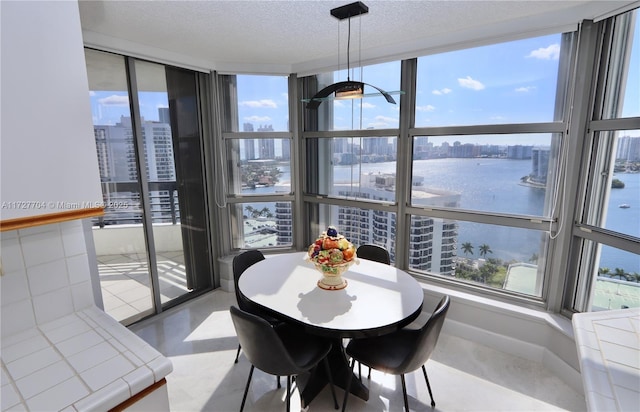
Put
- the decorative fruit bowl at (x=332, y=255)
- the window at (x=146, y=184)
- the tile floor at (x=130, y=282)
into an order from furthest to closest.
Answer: the tile floor at (x=130, y=282), the window at (x=146, y=184), the decorative fruit bowl at (x=332, y=255)

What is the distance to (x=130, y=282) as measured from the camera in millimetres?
3168

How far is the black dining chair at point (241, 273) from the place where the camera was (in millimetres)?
2127

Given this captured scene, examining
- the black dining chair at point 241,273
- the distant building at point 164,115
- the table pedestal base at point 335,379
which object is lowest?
the table pedestal base at point 335,379

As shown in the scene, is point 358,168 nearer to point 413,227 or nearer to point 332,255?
point 413,227

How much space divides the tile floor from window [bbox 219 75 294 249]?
84 cm

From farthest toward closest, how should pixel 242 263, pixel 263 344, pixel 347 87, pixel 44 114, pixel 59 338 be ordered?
pixel 242 263 < pixel 347 87 < pixel 263 344 < pixel 59 338 < pixel 44 114

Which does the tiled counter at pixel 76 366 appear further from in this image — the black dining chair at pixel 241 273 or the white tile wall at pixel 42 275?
the black dining chair at pixel 241 273

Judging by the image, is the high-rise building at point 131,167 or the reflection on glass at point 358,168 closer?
the high-rise building at point 131,167

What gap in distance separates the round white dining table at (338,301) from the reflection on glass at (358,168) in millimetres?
1047

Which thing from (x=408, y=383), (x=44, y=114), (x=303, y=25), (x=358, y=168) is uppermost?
(x=303, y=25)

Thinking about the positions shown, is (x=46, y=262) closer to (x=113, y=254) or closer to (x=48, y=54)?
(x=48, y=54)

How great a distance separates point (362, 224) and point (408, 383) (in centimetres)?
171

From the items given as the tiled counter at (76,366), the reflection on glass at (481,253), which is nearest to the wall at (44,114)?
the tiled counter at (76,366)

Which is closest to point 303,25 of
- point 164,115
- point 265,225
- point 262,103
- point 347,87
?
point 347,87
